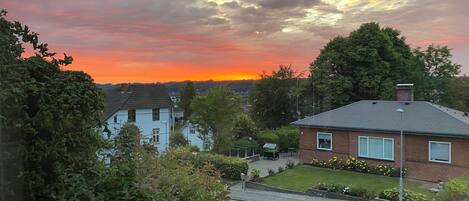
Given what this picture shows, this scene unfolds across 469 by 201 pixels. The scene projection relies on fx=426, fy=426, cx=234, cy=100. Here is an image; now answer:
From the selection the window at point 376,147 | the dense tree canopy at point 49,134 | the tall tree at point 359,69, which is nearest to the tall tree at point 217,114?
the window at point 376,147

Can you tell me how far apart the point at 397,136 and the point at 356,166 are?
2759 millimetres

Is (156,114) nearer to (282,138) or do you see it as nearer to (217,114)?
(282,138)

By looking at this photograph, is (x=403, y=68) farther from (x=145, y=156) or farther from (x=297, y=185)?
(x=145, y=156)

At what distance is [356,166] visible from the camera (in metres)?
23.2

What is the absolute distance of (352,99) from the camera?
35656 millimetres

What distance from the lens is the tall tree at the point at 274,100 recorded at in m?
43.4

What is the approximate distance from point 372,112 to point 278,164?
6662 mm

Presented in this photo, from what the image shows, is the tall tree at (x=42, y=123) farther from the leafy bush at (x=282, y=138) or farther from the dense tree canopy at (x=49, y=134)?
the leafy bush at (x=282, y=138)

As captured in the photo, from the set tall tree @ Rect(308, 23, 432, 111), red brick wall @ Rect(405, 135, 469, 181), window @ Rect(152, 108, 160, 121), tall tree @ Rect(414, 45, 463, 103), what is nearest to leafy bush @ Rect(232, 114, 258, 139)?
tall tree @ Rect(308, 23, 432, 111)

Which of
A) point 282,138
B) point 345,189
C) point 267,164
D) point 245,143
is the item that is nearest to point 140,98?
point 245,143

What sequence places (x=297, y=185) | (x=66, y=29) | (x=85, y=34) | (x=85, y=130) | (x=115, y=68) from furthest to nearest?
(x=297, y=185) < (x=115, y=68) < (x=85, y=34) < (x=66, y=29) < (x=85, y=130)

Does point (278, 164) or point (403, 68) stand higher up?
point (403, 68)

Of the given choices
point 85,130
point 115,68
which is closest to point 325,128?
point 115,68

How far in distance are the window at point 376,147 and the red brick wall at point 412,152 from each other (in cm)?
21
